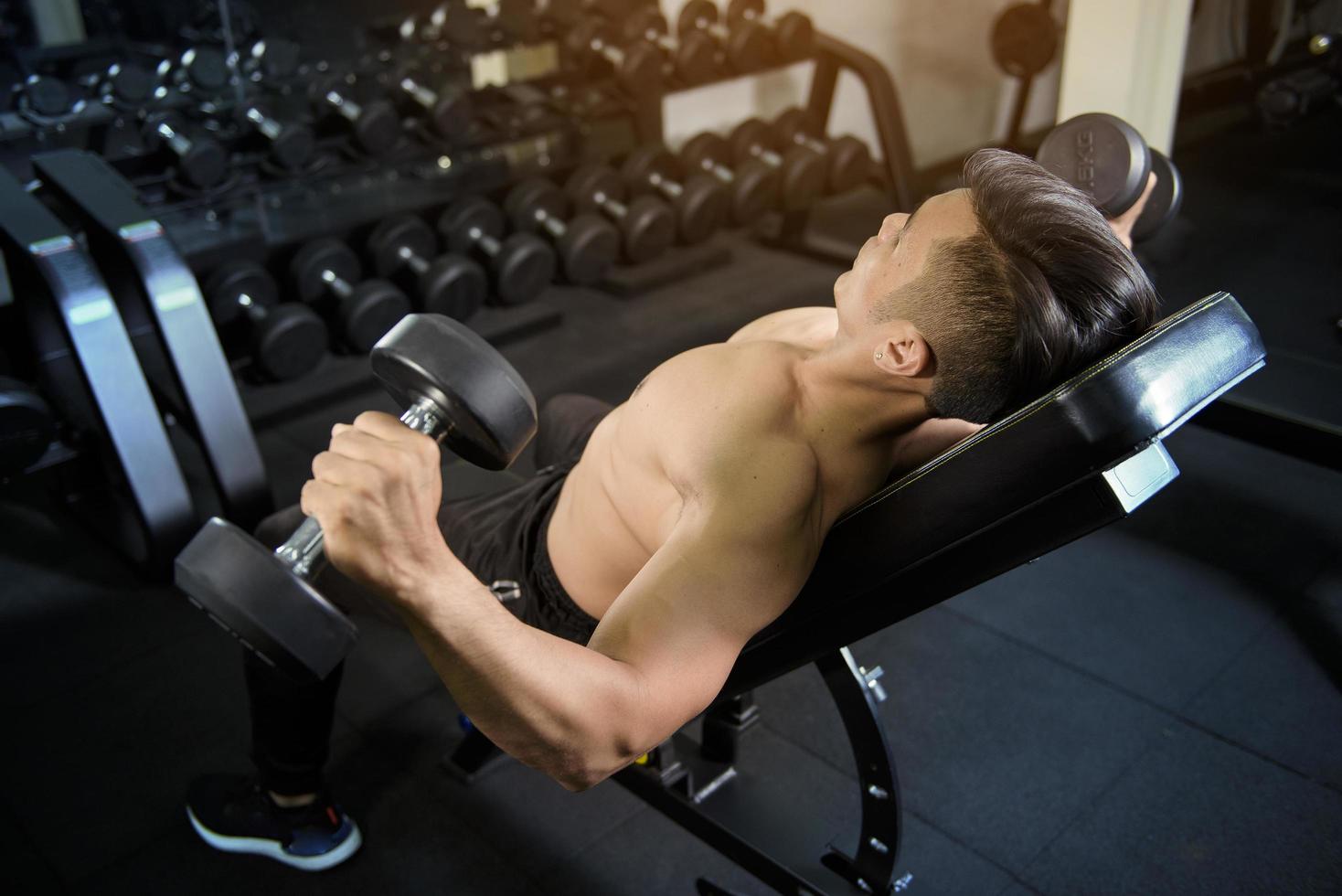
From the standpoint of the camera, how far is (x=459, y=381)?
37.5 inches

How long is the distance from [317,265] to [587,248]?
89cm

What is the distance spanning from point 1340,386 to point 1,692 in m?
2.82

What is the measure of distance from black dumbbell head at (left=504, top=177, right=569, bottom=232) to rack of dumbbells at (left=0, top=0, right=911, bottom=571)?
1 centimetres

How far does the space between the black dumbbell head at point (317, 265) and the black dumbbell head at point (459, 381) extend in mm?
2241

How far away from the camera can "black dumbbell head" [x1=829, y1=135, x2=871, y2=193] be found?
3979mm

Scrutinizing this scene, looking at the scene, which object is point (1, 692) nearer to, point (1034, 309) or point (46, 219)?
point (46, 219)

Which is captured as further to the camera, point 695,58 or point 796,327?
point 695,58

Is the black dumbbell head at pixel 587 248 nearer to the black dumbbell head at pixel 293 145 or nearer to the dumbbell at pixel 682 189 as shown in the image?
the dumbbell at pixel 682 189

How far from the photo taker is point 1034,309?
1.02 meters

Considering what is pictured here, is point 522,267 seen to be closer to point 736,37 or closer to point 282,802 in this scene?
point 736,37

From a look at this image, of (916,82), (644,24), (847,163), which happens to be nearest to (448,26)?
(644,24)

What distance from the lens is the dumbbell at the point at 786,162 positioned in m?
3.90

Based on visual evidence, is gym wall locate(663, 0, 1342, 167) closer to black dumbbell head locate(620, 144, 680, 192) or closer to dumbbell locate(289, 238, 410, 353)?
black dumbbell head locate(620, 144, 680, 192)

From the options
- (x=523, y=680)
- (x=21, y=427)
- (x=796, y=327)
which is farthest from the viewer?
(x=21, y=427)
